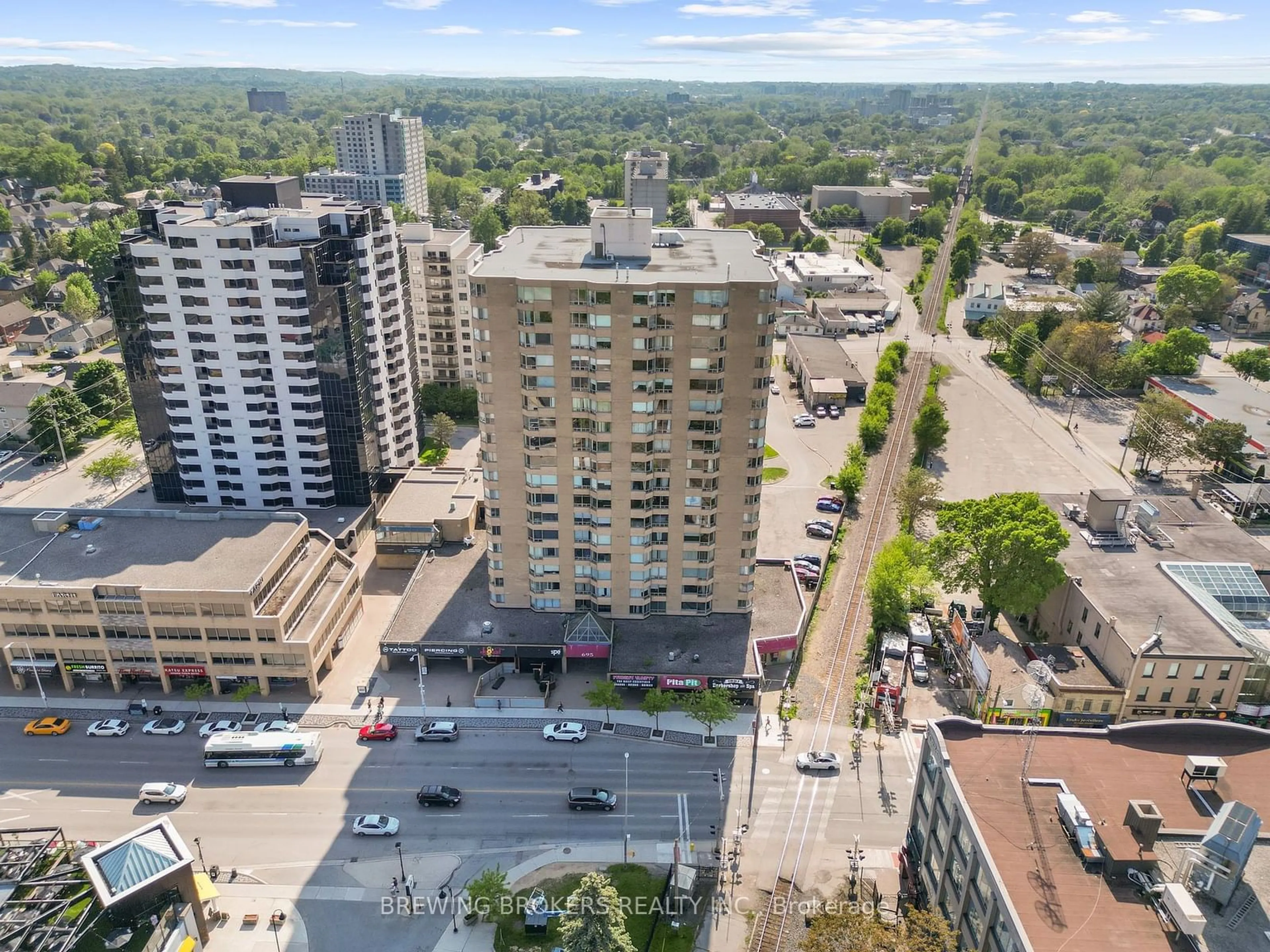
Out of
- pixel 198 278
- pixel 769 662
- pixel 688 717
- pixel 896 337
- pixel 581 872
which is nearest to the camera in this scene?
pixel 581 872

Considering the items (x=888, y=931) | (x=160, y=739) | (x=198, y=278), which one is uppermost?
(x=198, y=278)

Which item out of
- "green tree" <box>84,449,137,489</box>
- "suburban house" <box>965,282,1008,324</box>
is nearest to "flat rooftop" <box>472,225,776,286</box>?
"green tree" <box>84,449,137,489</box>

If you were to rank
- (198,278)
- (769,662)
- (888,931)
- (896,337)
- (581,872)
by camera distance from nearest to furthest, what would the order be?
(888,931), (581,872), (769,662), (198,278), (896,337)

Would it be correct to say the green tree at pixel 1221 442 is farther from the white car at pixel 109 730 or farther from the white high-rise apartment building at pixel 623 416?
the white car at pixel 109 730

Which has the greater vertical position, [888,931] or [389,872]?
[888,931]

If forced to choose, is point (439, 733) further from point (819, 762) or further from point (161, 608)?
point (819, 762)

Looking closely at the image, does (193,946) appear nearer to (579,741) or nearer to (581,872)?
(581,872)

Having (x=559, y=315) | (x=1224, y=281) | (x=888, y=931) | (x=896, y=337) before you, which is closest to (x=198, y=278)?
(x=559, y=315)

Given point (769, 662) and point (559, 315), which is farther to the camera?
point (769, 662)
